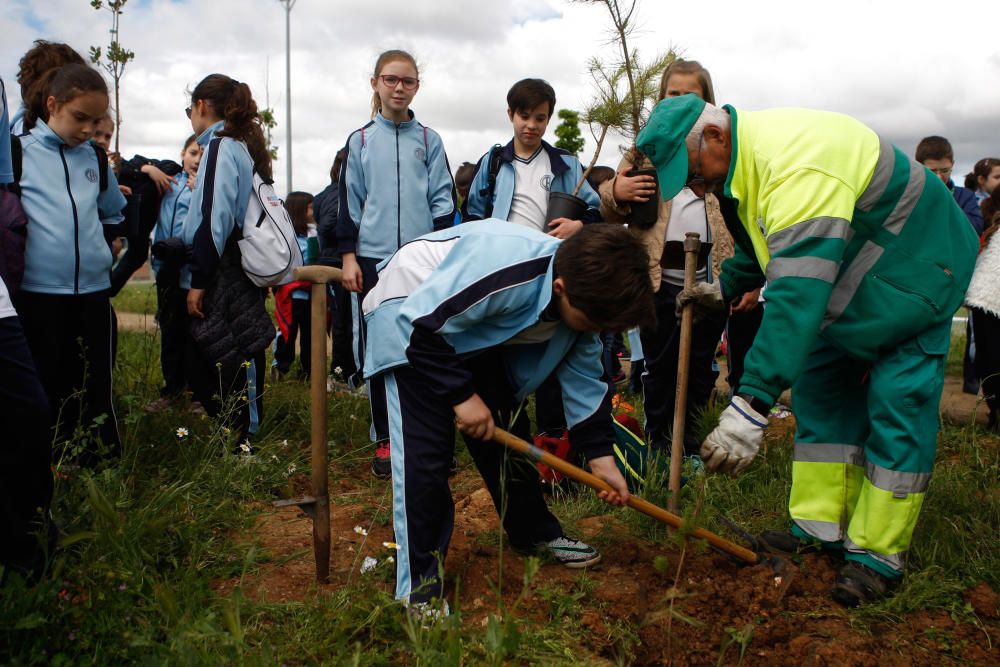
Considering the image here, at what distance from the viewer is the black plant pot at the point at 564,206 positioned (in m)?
3.85

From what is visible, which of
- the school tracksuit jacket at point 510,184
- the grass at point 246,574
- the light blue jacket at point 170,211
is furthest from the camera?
the light blue jacket at point 170,211

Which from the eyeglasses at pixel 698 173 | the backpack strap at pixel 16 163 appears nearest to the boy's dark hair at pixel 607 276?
the eyeglasses at pixel 698 173

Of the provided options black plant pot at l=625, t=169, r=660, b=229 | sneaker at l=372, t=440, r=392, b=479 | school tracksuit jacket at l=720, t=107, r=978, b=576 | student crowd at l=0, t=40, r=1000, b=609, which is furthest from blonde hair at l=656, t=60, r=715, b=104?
sneaker at l=372, t=440, r=392, b=479

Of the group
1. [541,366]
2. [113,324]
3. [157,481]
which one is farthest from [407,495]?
[113,324]

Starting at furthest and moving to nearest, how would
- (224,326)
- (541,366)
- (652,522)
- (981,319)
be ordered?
(981,319) → (224,326) → (652,522) → (541,366)

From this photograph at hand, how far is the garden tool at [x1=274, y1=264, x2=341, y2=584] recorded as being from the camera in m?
2.60

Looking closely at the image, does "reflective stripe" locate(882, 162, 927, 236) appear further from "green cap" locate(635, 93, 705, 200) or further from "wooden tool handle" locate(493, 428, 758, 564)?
"wooden tool handle" locate(493, 428, 758, 564)

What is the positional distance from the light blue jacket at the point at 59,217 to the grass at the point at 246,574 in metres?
Result: 0.64

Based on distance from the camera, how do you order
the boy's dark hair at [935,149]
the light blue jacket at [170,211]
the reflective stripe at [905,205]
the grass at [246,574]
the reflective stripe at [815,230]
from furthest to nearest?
the boy's dark hair at [935,149] → the light blue jacket at [170,211] → the reflective stripe at [905,205] → the reflective stripe at [815,230] → the grass at [246,574]

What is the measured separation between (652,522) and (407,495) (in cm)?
113

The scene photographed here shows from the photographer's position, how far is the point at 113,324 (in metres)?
3.66

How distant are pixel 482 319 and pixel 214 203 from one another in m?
1.75

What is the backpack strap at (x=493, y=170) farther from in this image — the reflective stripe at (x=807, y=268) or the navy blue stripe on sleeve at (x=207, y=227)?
the reflective stripe at (x=807, y=268)

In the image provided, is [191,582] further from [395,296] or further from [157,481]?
[395,296]
